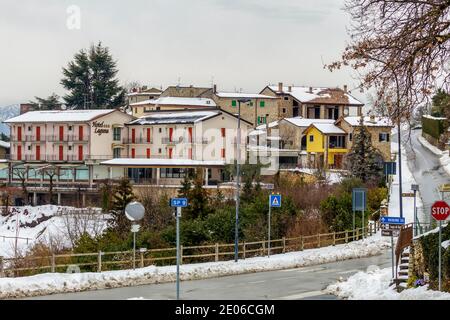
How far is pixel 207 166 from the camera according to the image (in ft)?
248

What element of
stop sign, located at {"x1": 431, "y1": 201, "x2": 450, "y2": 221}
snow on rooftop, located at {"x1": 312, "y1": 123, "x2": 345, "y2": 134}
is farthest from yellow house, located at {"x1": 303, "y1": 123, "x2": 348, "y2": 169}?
stop sign, located at {"x1": 431, "y1": 201, "x2": 450, "y2": 221}

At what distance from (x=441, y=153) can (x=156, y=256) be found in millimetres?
57182

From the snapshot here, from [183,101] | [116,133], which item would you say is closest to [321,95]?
[183,101]

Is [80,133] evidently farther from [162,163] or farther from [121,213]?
[121,213]

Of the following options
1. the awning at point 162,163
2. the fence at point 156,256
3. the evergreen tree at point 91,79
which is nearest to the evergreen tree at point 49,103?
the evergreen tree at point 91,79

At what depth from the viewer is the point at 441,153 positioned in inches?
3378

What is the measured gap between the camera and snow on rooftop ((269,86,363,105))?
106312 millimetres

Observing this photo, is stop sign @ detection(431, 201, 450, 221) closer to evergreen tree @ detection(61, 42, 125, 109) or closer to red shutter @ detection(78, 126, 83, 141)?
red shutter @ detection(78, 126, 83, 141)

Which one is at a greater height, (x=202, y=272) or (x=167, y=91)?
(x=167, y=91)

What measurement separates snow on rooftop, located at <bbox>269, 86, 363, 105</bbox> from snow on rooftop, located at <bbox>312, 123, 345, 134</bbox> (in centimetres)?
1543
